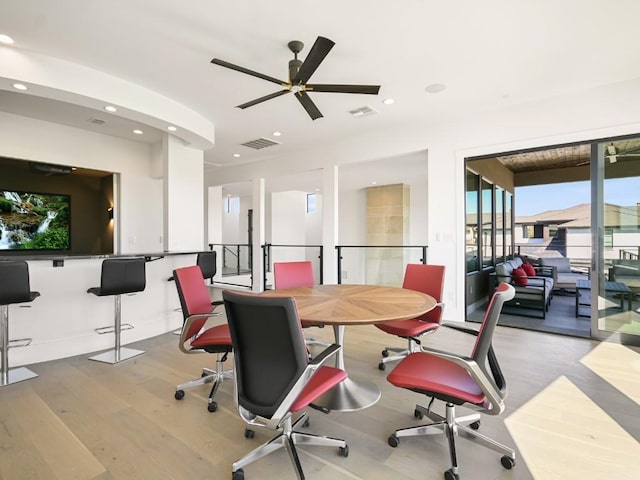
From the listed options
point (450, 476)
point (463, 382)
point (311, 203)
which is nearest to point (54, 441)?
point (450, 476)

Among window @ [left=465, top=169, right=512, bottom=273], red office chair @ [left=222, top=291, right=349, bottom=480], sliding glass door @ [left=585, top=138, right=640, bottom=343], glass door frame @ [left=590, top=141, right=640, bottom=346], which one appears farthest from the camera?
window @ [left=465, top=169, right=512, bottom=273]

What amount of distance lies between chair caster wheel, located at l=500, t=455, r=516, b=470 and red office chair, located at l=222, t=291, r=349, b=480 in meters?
1.06

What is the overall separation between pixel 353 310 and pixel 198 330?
128 centimetres

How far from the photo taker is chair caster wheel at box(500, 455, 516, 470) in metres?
1.73

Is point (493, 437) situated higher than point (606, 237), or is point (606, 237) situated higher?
point (606, 237)

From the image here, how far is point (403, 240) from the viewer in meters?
8.98

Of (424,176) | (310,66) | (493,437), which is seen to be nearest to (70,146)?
(310,66)

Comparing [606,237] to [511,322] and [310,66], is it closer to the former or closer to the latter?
[511,322]

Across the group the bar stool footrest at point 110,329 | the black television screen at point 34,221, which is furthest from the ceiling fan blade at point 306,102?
the black television screen at point 34,221

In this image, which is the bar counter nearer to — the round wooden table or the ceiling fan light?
the ceiling fan light

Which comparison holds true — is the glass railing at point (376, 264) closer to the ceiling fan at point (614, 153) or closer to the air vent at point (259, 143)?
the air vent at point (259, 143)

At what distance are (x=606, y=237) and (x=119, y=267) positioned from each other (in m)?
5.45

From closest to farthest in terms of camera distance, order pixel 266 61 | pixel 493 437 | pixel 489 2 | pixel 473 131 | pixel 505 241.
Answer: pixel 493 437 < pixel 489 2 < pixel 266 61 < pixel 473 131 < pixel 505 241

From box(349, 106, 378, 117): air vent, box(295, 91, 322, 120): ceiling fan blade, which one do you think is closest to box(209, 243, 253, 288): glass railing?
box(349, 106, 378, 117): air vent
